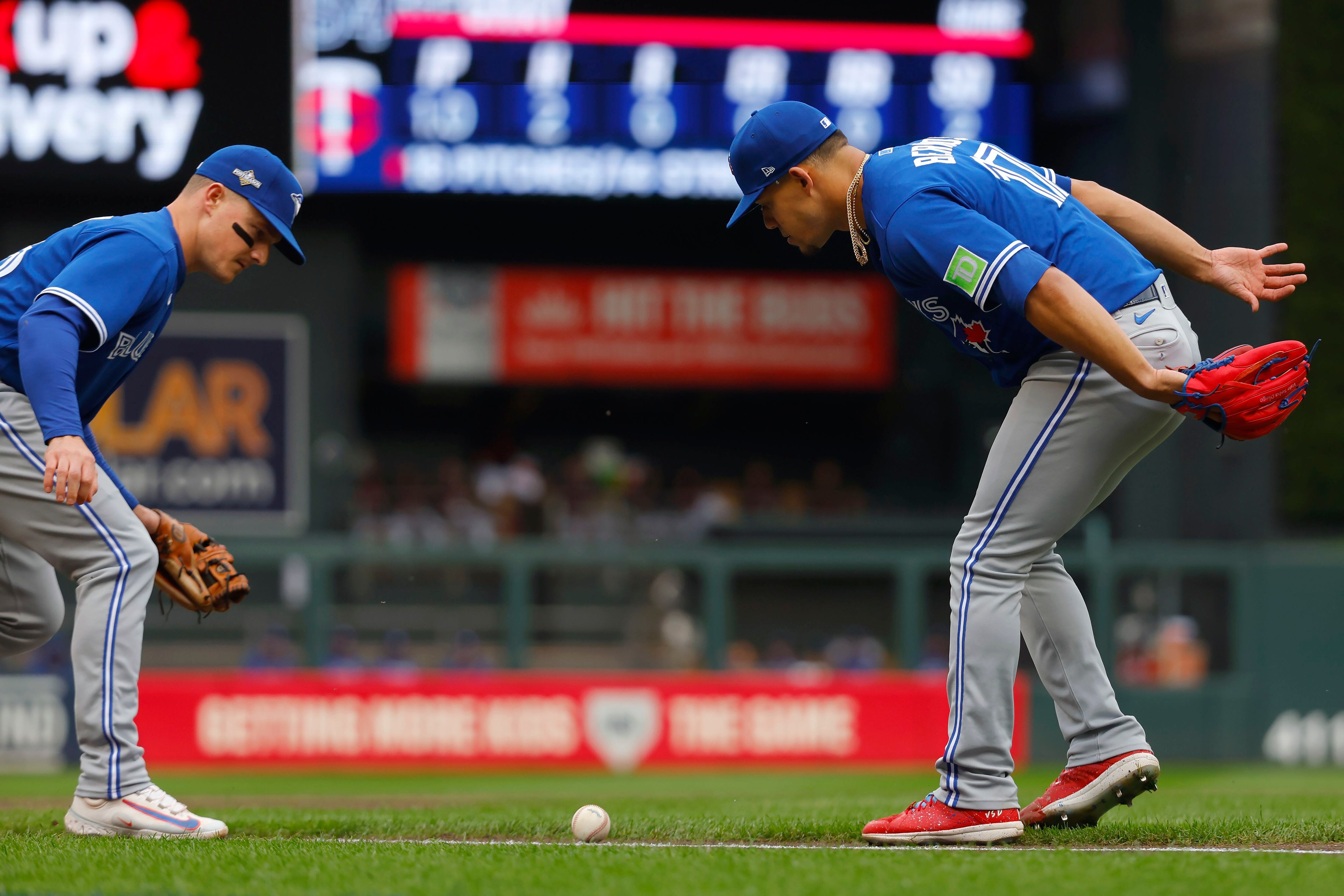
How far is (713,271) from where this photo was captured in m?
16.6

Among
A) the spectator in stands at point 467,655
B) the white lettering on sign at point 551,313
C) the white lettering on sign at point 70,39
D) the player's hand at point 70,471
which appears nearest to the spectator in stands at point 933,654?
the spectator in stands at point 467,655

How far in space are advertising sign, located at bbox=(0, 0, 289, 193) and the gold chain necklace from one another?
8433mm

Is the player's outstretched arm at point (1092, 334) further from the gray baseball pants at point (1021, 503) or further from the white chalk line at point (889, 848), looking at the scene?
the white chalk line at point (889, 848)

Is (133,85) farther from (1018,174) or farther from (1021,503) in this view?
(1021,503)

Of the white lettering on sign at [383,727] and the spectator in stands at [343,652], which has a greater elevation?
the spectator in stands at [343,652]

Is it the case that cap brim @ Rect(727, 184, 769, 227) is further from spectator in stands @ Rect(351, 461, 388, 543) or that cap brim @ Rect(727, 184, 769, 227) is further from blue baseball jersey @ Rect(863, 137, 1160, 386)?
spectator in stands @ Rect(351, 461, 388, 543)

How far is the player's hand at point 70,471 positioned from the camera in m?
3.06

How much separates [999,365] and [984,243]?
480mm

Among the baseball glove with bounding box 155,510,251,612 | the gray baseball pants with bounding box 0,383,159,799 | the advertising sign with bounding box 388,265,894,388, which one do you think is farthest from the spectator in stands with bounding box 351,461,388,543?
the gray baseball pants with bounding box 0,383,159,799

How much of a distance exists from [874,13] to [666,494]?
5.26 metres

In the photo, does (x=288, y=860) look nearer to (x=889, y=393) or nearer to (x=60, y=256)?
(x=60, y=256)

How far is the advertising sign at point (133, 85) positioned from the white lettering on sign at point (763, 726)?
16.7 ft

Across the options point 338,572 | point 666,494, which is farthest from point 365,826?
point 666,494

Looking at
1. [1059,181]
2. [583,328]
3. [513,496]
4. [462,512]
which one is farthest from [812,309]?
[1059,181]
